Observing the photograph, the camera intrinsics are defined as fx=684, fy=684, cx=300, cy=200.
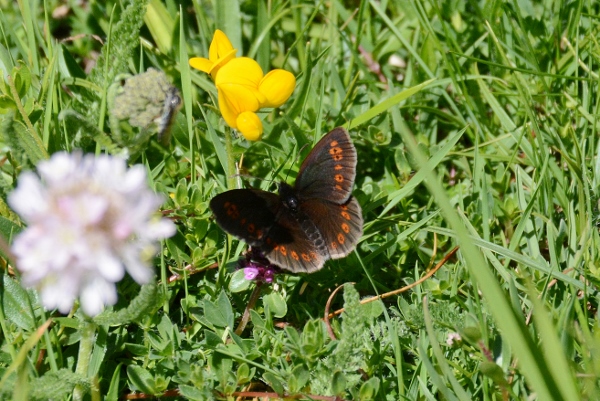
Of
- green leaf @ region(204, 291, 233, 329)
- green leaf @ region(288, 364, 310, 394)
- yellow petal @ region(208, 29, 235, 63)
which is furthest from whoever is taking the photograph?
yellow petal @ region(208, 29, 235, 63)

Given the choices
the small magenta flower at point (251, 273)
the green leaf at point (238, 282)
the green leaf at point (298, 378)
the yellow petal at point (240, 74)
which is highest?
the yellow petal at point (240, 74)

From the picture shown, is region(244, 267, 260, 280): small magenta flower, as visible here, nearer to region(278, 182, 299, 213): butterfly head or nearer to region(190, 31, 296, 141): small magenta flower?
region(278, 182, 299, 213): butterfly head

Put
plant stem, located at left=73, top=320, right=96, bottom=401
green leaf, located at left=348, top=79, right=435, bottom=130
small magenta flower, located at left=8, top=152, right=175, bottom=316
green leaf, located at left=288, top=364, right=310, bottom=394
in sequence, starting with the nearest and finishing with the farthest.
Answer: small magenta flower, located at left=8, top=152, right=175, bottom=316 < plant stem, located at left=73, top=320, right=96, bottom=401 < green leaf, located at left=288, top=364, right=310, bottom=394 < green leaf, located at left=348, top=79, right=435, bottom=130

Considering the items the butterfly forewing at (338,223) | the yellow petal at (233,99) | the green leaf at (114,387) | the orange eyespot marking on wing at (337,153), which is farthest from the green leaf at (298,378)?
the yellow petal at (233,99)

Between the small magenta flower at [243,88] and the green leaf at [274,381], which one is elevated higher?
the small magenta flower at [243,88]

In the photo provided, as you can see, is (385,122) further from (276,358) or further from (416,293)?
(276,358)

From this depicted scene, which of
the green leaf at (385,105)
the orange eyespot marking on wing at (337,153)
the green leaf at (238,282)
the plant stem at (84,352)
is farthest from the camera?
the green leaf at (385,105)

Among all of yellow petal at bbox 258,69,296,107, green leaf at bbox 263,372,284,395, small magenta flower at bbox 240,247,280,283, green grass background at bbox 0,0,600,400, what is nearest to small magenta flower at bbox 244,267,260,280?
small magenta flower at bbox 240,247,280,283

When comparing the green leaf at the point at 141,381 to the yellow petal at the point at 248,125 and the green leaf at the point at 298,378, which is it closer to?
the green leaf at the point at 298,378

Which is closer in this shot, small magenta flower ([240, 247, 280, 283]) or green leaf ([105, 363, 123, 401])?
green leaf ([105, 363, 123, 401])
